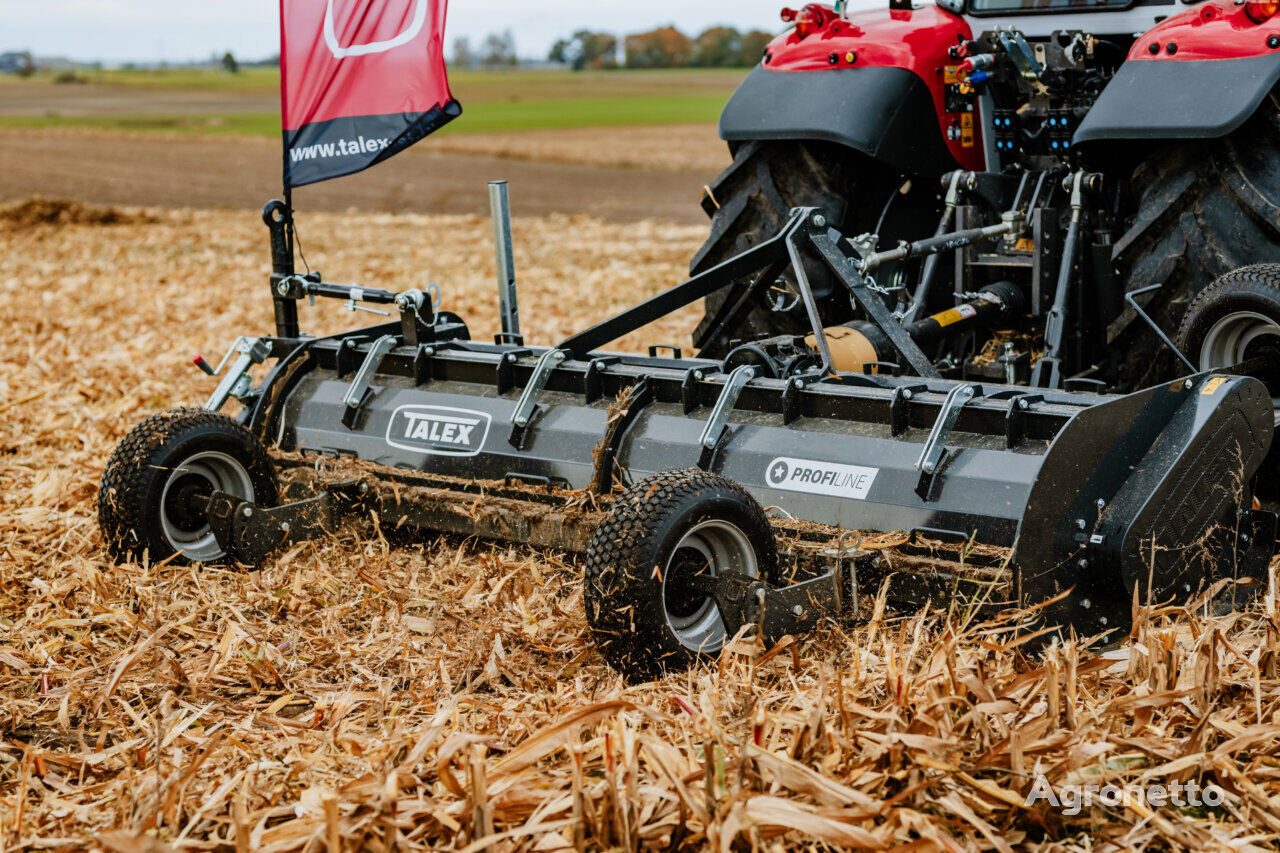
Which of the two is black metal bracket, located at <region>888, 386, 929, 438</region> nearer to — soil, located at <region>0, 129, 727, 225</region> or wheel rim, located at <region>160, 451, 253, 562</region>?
wheel rim, located at <region>160, 451, 253, 562</region>

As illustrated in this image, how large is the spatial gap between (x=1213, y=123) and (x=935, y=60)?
143 centimetres

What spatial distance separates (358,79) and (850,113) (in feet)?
6.09

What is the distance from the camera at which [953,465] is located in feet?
12.7

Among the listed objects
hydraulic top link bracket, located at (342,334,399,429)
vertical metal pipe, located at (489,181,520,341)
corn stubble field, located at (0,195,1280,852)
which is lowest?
corn stubble field, located at (0,195,1280,852)

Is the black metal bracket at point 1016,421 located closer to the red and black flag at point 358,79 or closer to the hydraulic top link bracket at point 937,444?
the hydraulic top link bracket at point 937,444

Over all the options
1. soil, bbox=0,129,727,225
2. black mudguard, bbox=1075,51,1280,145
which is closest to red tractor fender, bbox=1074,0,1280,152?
black mudguard, bbox=1075,51,1280,145

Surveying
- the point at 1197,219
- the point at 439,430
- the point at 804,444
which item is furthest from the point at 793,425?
the point at 1197,219

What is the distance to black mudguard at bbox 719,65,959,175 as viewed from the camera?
206 inches

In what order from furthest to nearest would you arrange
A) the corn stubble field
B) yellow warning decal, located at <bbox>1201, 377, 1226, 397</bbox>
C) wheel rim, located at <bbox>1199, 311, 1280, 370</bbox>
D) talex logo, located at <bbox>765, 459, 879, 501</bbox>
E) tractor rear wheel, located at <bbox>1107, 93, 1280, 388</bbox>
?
tractor rear wheel, located at <bbox>1107, 93, 1280, 388</bbox> → wheel rim, located at <bbox>1199, 311, 1280, 370</bbox> → talex logo, located at <bbox>765, 459, 879, 501</bbox> → yellow warning decal, located at <bbox>1201, 377, 1226, 397</bbox> → the corn stubble field

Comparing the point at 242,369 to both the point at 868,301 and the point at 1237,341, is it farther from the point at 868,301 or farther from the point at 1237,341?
the point at 1237,341

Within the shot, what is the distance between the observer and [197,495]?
459cm

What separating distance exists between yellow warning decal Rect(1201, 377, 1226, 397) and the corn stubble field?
60 centimetres

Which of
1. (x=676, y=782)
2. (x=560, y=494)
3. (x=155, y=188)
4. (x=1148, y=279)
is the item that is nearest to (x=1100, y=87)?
(x=1148, y=279)

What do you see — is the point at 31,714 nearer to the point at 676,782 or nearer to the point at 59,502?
the point at 676,782
